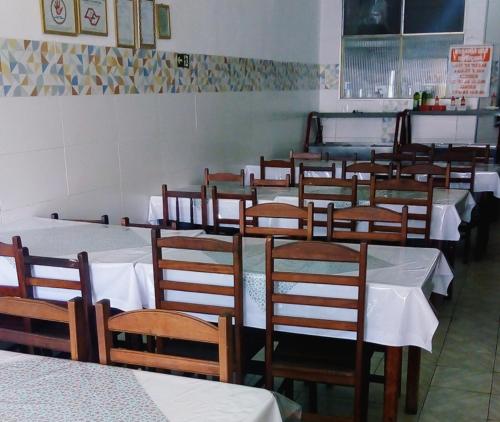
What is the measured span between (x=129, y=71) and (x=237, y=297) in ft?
7.32

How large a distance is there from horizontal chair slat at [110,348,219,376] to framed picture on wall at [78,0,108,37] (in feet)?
7.82

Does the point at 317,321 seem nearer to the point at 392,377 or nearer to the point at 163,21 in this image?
the point at 392,377

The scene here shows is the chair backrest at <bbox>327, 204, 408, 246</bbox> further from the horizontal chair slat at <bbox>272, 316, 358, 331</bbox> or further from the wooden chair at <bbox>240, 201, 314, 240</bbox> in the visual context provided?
the horizontal chair slat at <bbox>272, 316, 358, 331</bbox>

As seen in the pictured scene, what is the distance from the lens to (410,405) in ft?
8.38

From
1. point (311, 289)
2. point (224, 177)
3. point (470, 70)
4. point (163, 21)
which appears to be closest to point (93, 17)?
point (163, 21)

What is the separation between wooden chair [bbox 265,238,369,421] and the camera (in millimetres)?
1977

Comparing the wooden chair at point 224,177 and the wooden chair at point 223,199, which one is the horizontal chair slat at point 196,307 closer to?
the wooden chair at point 223,199

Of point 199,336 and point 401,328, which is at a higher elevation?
point 199,336

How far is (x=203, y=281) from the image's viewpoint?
7.43 feet

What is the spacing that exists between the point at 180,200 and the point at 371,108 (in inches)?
167

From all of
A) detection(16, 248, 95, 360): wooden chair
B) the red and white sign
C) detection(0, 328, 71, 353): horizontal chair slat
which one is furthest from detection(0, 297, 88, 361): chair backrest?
the red and white sign

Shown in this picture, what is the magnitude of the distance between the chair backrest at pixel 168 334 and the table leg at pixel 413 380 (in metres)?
1.28

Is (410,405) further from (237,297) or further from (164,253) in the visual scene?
(164,253)

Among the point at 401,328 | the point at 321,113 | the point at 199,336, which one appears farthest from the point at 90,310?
the point at 321,113
